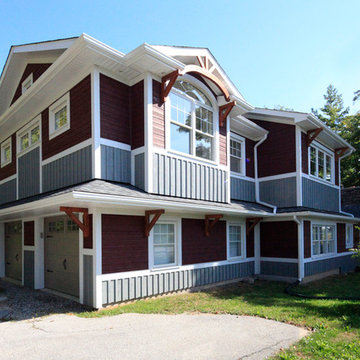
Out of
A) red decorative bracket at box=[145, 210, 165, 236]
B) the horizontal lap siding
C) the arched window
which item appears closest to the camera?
red decorative bracket at box=[145, 210, 165, 236]

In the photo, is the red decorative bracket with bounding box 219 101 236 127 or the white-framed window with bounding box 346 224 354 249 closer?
the red decorative bracket with bounding box 219 101 236 127

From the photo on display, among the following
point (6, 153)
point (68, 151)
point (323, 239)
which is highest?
point (6, 153)

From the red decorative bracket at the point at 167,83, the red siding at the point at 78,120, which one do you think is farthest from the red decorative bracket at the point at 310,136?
the red siding at the point at 78,120

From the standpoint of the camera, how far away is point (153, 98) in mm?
8305

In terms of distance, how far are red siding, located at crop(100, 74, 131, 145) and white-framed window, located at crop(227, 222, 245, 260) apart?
4.70 meters

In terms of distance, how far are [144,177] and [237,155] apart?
17.4ft

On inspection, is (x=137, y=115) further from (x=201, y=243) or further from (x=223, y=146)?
(x=201, y=243)

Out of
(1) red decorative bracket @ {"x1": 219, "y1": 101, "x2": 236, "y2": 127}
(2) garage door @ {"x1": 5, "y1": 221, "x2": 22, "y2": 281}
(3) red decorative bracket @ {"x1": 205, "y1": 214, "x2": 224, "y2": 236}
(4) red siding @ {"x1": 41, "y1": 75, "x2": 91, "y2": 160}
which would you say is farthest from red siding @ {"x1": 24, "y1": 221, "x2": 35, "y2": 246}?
(1) red decorative bracket @ {"x1": 219, "y1": 101, "x2": 236, "y2": 127}

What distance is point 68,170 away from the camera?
8.95 meters

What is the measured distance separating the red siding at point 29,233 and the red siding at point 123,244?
12.9 feet

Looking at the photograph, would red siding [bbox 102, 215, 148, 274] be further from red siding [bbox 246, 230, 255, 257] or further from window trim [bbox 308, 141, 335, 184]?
window trim [bbox 308, 141, 335, 184]

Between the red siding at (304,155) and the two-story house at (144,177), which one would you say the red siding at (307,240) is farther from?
the red siding at (304,155)

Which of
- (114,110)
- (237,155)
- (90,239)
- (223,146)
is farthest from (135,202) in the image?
(237,155)

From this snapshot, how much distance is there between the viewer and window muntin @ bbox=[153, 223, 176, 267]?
8.33 m
